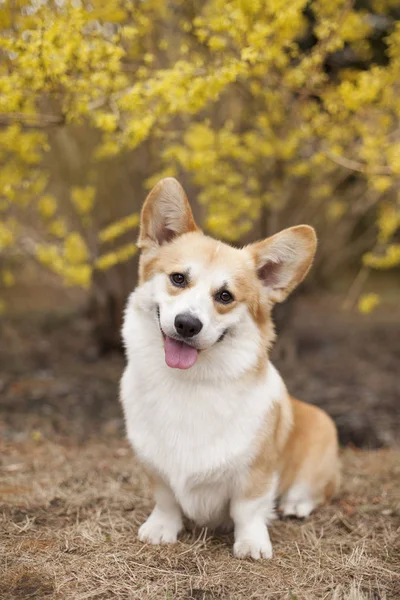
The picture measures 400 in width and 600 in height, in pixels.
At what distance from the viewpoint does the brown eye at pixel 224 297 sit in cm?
256

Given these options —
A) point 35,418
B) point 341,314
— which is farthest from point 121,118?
point 341,314

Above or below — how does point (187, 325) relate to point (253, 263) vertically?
below

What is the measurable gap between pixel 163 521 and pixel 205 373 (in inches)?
30.3

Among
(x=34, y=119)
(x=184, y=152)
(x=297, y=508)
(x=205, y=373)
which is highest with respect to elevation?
(x=34, y=119)

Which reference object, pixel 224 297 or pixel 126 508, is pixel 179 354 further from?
pixel 126 508

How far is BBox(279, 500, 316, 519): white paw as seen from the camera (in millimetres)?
3098

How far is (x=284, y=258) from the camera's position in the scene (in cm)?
273

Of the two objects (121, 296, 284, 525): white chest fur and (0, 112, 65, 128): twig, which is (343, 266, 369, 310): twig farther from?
(121, 296, 284, 525): white chest fur

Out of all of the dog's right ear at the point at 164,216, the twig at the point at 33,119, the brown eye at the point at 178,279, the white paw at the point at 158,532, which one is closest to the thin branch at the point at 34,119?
the twig at the point at 33,119

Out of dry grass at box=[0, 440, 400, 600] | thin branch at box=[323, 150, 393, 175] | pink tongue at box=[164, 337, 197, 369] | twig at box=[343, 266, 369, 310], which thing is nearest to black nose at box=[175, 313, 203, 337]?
pink tongue at box=[164, 337, 197, 369]

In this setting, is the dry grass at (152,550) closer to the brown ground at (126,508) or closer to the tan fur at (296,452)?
the brown ground at (126,508)

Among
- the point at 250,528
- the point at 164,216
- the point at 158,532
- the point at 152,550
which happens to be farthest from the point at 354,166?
the point at 152,550

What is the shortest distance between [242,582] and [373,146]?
325 centimetres

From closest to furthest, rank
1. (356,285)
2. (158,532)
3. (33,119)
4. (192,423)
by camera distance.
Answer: (192,423) → (158,532) → (33,119) → (356,285)
